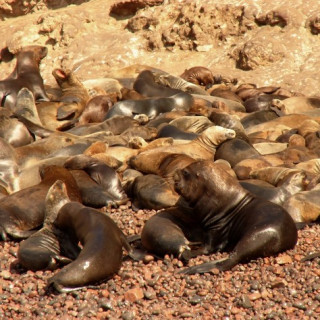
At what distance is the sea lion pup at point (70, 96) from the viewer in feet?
39.2

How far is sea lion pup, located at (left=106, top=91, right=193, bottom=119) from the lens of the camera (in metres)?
11.7

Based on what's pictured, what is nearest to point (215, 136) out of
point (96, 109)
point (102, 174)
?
point (102, 174)

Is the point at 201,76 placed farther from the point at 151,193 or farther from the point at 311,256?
the point at 311,256

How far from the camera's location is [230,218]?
6078 millimetres

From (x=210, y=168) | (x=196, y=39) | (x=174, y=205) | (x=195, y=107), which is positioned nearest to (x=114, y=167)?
(x=174, y=205)

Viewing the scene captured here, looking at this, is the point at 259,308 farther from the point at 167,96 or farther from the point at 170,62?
the point at 170,62

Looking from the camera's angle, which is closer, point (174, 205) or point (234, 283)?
point (234, 283)

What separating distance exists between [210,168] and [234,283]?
1.29 meters

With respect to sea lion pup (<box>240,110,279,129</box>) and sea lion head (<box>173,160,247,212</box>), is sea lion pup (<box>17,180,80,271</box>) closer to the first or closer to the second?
sea lion head (<box>173,160,247,212</box>)

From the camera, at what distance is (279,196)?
7172mm

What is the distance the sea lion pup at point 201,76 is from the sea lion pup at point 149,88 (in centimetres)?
107

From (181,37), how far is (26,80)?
416 centimetres

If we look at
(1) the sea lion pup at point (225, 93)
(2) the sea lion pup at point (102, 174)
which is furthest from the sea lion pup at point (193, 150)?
(1) the sea lion pup at point (225, 93)

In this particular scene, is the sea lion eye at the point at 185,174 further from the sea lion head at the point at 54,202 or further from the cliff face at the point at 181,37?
the cliff face at the point at 181,37
